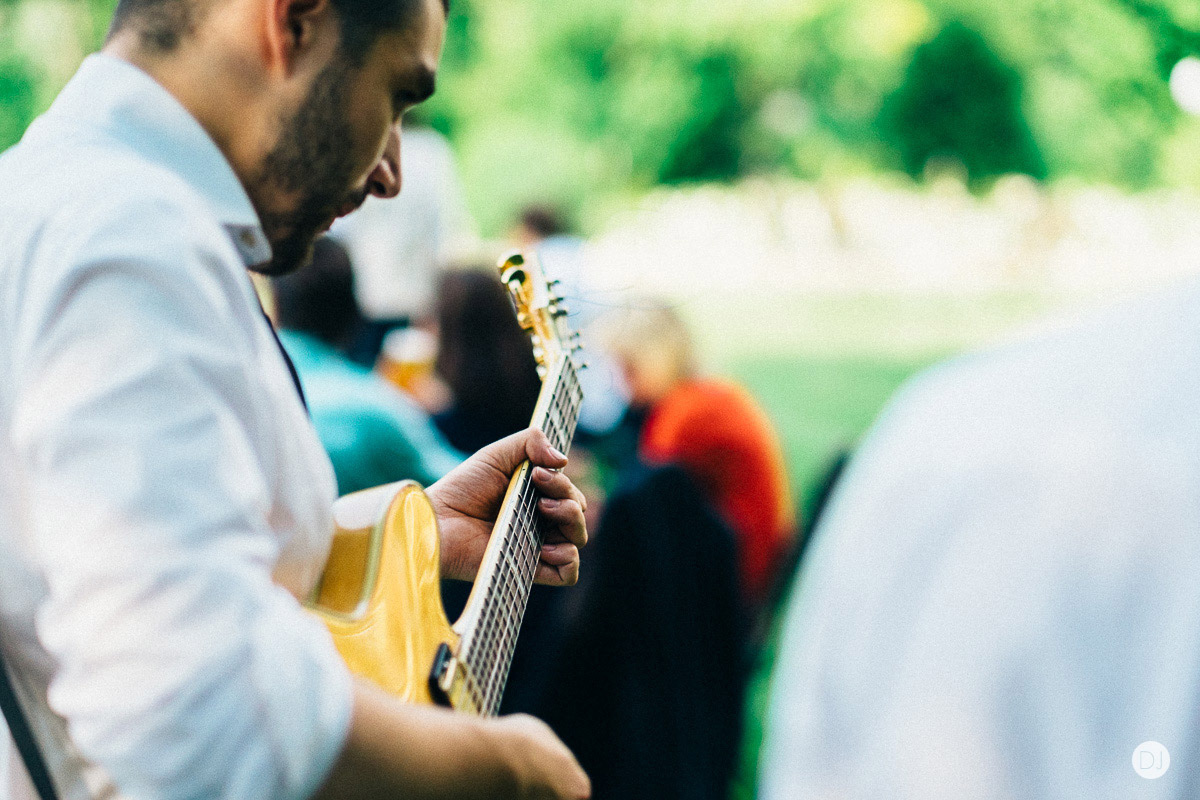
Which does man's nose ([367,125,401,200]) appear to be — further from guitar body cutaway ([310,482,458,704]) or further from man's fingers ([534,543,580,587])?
man's fingers ([534,543,580,587])

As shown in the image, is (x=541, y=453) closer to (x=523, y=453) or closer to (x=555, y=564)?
(x=523, y=453)

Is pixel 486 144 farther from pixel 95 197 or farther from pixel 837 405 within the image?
pixel 95 197

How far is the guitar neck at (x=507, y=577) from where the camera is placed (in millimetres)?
1125

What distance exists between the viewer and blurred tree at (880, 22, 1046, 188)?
13703mm

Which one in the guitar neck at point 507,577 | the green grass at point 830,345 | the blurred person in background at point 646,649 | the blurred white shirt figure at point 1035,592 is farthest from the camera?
the green grass at point 830,345

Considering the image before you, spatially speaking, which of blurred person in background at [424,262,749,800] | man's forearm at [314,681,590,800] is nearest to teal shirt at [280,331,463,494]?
blurred person in background at [424,262,749,800]

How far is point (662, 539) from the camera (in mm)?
2717

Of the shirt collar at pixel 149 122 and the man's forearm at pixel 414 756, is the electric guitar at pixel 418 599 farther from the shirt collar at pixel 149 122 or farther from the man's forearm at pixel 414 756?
the shirt collar at pixel 149 122

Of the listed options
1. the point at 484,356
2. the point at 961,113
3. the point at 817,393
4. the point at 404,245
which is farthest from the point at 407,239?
the point at 961,113

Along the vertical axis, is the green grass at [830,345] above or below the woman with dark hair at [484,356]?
below

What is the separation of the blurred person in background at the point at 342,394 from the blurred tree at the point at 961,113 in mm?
11651

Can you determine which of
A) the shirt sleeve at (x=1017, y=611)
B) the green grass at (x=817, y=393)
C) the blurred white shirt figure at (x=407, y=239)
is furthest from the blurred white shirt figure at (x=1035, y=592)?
the green grass at (x=817, y=393)

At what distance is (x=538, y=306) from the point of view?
4.95ft

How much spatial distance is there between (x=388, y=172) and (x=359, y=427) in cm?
192
